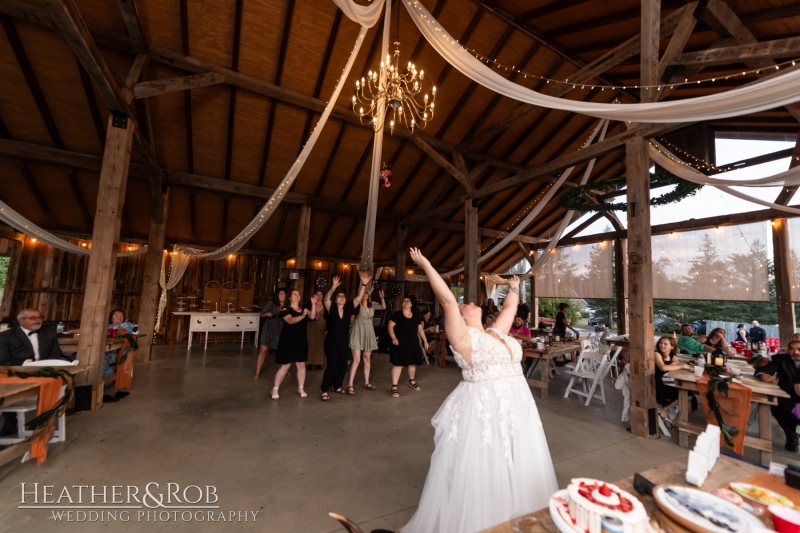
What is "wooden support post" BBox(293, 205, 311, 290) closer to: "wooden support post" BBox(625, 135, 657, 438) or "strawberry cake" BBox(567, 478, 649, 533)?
"wooden support post" BBox(625, 135, 657, 438)

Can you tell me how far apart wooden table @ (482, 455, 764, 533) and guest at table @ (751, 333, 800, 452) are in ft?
11.9

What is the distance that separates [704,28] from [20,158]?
12833 mm

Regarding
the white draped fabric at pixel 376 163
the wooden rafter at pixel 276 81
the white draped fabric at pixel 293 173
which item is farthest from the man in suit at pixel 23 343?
the wooden rafter at pixel 276 81

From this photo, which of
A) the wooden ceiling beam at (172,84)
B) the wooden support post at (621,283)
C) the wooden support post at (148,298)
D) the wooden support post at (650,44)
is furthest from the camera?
the wooden support post at (621,283)

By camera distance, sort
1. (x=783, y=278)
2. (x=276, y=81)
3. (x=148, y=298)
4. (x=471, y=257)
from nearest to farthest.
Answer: (x=276, y=81) → (x=148, y=298) → (x=783, y=278) → (x=471, y=257)

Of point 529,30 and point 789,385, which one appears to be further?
point 529,30

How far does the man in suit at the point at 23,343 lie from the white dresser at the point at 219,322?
15.6ft

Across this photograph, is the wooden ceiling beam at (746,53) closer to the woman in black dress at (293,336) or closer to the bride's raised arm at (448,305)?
the bride's raised arm at (448,305)

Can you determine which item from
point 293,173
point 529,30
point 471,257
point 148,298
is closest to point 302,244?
point 148,298

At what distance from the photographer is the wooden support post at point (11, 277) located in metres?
8.25

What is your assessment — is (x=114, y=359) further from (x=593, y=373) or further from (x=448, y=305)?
(x=593, y=373)

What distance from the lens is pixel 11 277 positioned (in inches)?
333

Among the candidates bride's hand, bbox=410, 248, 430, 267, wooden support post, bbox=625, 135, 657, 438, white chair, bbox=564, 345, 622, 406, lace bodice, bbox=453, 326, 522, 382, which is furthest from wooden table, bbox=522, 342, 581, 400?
bride's hand, bbox=410, 248, 430, 267

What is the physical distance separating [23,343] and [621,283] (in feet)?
43.0
